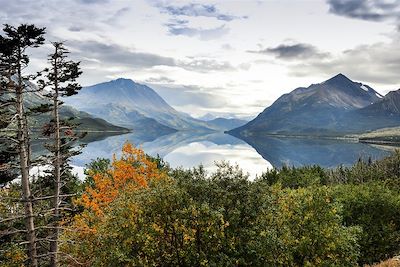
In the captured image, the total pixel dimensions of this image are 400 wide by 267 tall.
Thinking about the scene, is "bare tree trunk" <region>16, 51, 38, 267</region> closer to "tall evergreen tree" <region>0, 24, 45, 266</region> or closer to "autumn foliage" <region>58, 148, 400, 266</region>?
"tall evergreen tree" <region>0, 24, 45, 266</region>

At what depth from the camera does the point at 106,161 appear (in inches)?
4267

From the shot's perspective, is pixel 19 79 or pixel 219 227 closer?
pixel 219 227

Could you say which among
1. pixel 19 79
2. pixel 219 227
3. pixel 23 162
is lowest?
pixel 219 227

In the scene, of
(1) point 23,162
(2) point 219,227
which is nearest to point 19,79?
(1) point 23,162

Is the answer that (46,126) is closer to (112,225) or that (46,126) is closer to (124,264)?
(112,225)

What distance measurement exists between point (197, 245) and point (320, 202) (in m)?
9.64

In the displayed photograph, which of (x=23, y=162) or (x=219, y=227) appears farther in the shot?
(x=23, y=162)

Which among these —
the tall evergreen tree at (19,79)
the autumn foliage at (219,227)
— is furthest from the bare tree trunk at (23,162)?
the autumn foliage at (219,227)

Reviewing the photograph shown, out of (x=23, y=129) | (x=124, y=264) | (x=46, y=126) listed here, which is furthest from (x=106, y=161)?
(x=124, y=264)

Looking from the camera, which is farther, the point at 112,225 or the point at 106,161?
the point at 106,161

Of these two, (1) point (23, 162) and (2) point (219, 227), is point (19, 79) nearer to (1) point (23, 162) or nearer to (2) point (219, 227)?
(1) point (23, 162)

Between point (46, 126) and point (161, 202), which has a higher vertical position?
point (46, 126)

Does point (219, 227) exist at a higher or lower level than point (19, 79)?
lower

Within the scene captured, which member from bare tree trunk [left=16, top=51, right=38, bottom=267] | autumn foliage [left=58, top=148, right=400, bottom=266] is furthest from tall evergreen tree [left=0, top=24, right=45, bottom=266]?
autumn foliage [left=58, top=148, right=400, bottom=266]
